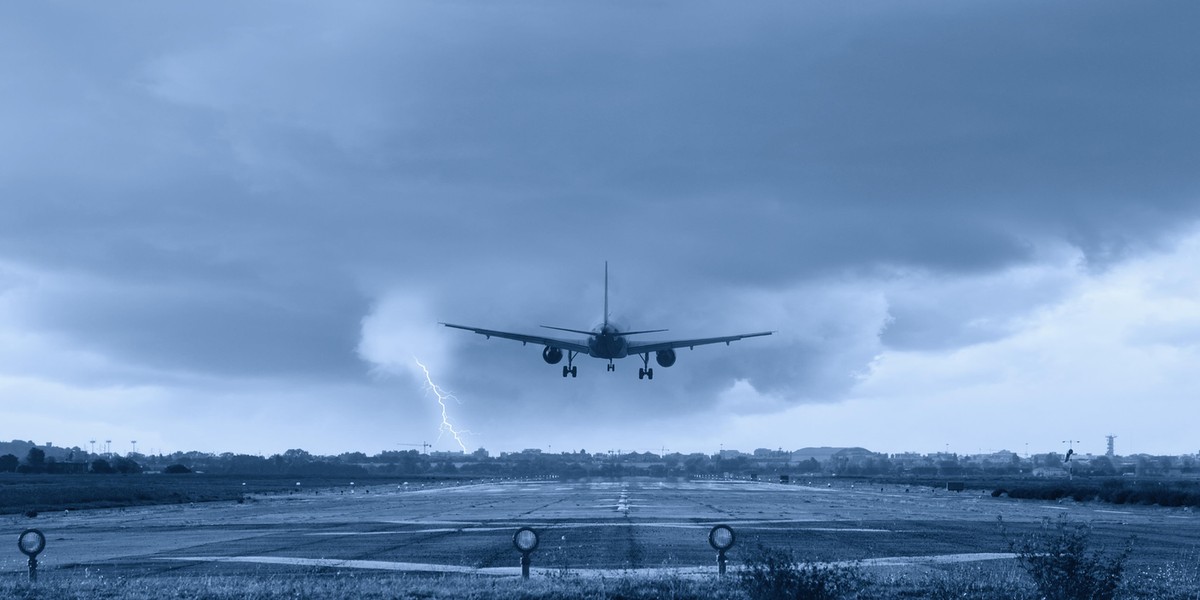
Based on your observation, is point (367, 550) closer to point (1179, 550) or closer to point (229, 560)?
point (229, 560)

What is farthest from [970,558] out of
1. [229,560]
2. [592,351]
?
[592,351]

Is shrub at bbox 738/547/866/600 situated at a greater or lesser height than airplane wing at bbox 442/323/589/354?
lesser

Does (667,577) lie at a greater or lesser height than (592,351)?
lesser

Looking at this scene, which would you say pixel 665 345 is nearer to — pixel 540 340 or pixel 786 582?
pixel 540 340

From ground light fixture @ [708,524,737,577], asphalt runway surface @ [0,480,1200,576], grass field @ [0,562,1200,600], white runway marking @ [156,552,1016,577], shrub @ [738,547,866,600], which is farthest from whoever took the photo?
asphalt runway surface @ [0,480,1200,576]

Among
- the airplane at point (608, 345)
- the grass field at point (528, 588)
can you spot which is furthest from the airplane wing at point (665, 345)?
the grass field at point (528, 588)

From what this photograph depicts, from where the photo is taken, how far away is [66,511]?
78.4 meters

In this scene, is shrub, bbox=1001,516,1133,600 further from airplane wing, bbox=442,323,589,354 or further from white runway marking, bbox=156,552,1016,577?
airplane wing, bbox=442,323,589,354

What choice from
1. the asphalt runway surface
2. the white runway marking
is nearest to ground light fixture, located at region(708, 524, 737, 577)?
the white runway marking

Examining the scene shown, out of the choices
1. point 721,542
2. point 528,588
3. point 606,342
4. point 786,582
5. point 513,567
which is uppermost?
point 606,342

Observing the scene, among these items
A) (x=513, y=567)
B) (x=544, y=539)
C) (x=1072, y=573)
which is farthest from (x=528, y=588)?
(x=544, y=539)

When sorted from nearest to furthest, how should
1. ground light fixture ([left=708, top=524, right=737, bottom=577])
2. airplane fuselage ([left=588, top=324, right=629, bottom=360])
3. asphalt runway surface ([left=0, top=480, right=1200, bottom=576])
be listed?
ground light fixture ([left=708, top=524, right=737, bottom=577]) < asphalt runway surface ([left=0, top=480, right=1200, bottom=576]) < airplane fuselage ([left=588, top=324, right=629, bottom=360])

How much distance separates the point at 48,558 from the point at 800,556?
22020mm

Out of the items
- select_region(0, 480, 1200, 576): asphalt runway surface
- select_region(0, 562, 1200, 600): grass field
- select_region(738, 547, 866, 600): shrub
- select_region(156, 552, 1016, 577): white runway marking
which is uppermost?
select_region(738, 547, 866, 600): shrub
